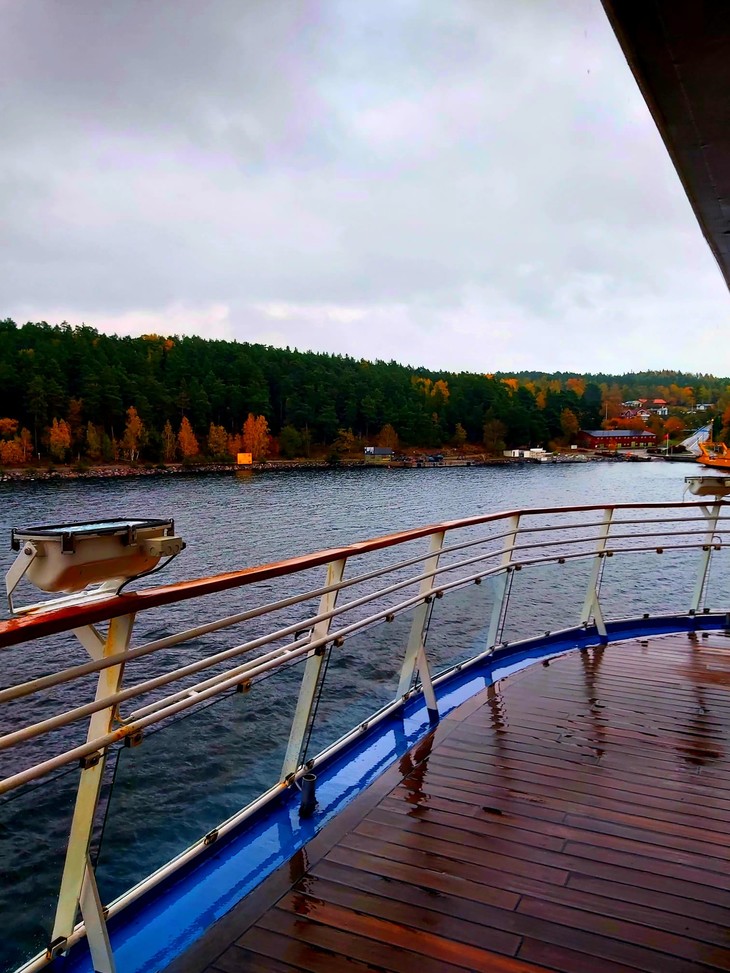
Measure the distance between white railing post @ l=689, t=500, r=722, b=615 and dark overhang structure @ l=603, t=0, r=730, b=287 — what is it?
146 inches

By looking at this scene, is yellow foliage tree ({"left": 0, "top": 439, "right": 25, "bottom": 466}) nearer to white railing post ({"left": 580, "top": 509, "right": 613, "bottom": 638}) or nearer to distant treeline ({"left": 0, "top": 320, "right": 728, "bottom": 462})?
distant treeline ({"left": 0, "top": 320, "right": 728, "bottom": 462})

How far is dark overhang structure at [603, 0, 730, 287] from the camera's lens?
124 cm

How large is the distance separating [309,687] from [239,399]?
3377 inches

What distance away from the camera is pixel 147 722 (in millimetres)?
1592

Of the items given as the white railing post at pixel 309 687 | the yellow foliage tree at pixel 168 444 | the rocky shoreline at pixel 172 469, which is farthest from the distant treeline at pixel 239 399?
the white railing post at pixel 309 687

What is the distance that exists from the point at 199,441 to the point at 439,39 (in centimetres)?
7880

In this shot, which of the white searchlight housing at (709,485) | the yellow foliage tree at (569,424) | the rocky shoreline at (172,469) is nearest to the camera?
the white searchlight housing at (709,485)

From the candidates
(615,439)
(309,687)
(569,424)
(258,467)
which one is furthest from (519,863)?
(615,439)

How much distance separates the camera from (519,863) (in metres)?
2.04

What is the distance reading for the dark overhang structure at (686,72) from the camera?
1239mm

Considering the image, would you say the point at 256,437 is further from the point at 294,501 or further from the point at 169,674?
the point at 169,674

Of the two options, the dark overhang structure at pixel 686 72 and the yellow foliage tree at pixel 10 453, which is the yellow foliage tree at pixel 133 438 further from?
the dark overhang structure at pixel 686 72

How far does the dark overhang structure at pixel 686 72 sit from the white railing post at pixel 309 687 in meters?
1.73

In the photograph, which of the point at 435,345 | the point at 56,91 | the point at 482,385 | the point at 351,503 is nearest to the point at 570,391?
the point at 482,385
